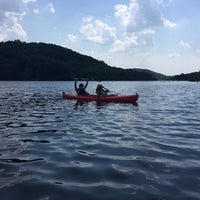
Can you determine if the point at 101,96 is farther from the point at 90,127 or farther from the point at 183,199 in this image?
the point at 183,199

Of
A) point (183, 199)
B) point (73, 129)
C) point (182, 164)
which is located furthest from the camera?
point (73, 129)

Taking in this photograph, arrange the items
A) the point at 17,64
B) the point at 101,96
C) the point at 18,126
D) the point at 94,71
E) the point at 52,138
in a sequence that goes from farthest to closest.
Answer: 1. the point at 94,71
2. the point at 17,64
3. the point at 101,96
4. the point at 18,126
5. the point at 52,138

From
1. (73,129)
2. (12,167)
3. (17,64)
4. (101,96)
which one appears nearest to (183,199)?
(12,167)

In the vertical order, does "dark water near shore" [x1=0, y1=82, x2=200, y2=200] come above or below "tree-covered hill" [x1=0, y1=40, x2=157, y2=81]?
below

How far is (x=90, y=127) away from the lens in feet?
48.1

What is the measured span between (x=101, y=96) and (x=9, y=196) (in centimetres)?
2193

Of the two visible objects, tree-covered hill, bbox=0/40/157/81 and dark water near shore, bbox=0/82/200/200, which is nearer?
dark water near shore, bbox=0/82/200/200

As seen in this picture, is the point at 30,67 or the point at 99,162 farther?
the point at 30,67

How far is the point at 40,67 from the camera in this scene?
6594 inches

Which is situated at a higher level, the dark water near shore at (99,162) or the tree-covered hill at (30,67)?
the tree-covered hill at (30,67)

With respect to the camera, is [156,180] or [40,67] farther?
[40,67]

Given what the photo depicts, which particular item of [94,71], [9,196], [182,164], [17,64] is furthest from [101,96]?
[94,71]

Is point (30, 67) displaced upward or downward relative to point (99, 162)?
upward

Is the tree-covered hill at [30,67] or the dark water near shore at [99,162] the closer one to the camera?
the dark water near shore at [99,162]
